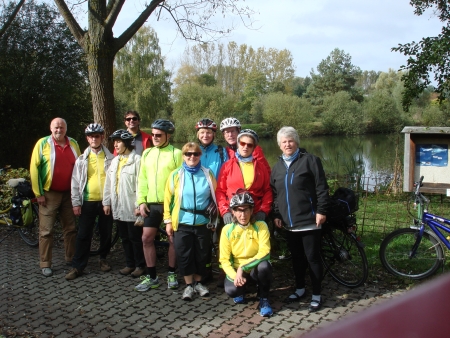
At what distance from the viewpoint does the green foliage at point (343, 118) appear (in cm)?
4419

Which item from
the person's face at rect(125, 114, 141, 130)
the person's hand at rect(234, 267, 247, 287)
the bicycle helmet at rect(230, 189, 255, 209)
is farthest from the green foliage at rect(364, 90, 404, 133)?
the person's hand at rect(234, 267, 247, 287)

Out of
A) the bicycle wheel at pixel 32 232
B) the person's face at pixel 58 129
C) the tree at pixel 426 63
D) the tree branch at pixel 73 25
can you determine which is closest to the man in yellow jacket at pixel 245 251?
the person's face at pixel 58 129

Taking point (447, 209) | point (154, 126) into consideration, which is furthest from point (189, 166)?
point (447, 209)

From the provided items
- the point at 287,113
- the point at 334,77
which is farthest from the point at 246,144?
the point at 334,77

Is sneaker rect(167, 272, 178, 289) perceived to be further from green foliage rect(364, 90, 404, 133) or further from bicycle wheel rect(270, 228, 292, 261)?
green foliage rect(364, 90, 404, 133)

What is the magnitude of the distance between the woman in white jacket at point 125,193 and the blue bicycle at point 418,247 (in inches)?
108

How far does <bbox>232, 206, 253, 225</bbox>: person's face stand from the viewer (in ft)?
14.2

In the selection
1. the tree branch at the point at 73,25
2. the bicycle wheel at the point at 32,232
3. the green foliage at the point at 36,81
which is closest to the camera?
the bicycle wheel at the point at 32,232

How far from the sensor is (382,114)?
44.0 meters

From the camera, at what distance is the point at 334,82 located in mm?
65438

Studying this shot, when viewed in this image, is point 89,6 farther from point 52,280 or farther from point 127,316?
point 127,316

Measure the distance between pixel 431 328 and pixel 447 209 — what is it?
908cm

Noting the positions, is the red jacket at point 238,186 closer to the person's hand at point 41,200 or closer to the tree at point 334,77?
the person's hand at point 41,200

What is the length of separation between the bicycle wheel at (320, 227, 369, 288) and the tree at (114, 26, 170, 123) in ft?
139
